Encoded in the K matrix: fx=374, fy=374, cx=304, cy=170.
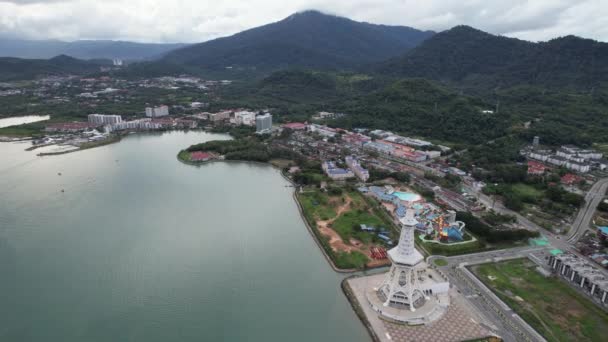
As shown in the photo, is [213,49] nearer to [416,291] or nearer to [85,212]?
[85,212]

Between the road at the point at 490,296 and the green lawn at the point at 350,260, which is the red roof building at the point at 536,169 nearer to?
the road at the point at 490,296

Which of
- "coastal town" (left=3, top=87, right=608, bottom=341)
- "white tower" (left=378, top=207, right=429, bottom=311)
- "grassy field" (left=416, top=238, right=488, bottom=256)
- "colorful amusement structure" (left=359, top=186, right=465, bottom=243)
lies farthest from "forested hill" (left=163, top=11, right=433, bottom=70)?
"white tower" (left=378, top=207, right=429, bottom=311)

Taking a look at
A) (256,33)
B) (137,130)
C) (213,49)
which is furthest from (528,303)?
(256,33)

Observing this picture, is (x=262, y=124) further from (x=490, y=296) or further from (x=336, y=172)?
(x=490, y=296)

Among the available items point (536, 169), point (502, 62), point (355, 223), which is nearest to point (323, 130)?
point (536, 169)

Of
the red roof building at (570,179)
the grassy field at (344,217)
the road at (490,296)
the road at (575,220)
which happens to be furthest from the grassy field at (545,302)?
the red roof building at (570,179)

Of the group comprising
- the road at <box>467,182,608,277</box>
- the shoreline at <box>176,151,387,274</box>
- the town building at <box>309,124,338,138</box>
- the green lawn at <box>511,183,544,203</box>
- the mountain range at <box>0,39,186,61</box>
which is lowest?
the shoreline at <box>176,151,387,274</box>

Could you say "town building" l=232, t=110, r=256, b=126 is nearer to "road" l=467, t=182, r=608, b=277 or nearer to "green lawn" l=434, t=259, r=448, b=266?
"road" l=467, t=182, r=608, b=277
